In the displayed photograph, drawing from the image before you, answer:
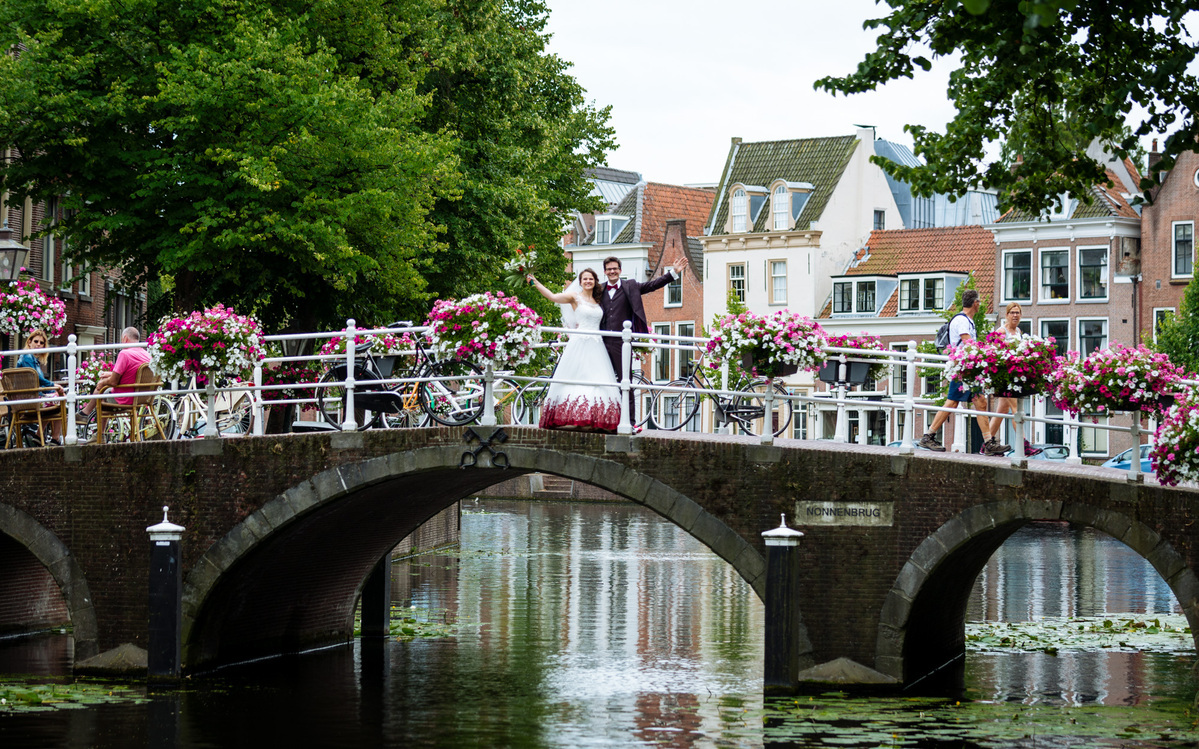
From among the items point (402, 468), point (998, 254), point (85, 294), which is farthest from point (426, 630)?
point (998, 254)

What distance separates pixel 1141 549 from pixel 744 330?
3863 millimetres

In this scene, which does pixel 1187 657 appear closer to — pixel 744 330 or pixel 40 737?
pixel 744 330

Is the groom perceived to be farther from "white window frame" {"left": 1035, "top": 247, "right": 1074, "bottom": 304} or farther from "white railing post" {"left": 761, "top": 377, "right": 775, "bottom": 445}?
"white window frame" {"left": 1035, "top": 247, "right": 1074, "bottom": 304}

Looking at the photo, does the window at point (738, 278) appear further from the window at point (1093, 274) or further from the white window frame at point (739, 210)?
the window at point (1093, 274)

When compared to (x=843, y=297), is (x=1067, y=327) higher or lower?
lower

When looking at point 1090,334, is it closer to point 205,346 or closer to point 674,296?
point 674,296

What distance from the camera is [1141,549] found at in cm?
1361

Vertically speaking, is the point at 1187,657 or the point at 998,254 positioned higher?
the point at 998,254

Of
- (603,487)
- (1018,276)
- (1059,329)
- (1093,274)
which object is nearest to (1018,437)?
(603,487)

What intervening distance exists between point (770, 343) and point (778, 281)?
142 feet

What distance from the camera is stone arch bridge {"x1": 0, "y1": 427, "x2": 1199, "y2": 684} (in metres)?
14.5

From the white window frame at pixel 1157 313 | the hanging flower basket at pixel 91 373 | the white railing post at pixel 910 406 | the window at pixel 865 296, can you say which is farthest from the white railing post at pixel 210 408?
the window at pixel 865 296

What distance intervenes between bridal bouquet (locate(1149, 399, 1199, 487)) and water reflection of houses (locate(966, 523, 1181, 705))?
11.5 ft

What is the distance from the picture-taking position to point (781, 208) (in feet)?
190
